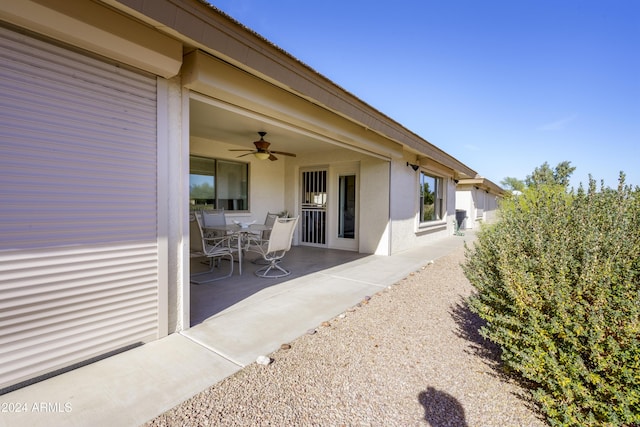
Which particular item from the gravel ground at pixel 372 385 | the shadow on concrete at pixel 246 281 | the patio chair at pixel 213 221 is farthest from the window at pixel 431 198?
the gravel ground at pixel 372 385

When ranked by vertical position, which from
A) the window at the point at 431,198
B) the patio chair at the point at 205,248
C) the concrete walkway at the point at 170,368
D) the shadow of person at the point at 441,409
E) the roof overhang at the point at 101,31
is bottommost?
the shadow of person at the point at 441,409

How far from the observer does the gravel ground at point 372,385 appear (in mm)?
1800

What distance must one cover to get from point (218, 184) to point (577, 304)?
22.9 feet

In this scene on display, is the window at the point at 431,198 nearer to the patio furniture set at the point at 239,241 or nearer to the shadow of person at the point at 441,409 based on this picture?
the patio furniture set at the point at 239,241

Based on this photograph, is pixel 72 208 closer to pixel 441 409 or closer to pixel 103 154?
pixel 103 154

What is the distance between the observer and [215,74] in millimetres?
2844

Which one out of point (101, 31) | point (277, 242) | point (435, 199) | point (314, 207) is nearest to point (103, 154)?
point (101, 31)

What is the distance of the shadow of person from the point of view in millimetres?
1774

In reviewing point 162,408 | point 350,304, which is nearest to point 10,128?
point 162,408

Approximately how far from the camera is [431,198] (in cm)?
1064

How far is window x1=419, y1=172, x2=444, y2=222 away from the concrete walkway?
6.52 m

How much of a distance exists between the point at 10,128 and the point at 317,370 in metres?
2.85

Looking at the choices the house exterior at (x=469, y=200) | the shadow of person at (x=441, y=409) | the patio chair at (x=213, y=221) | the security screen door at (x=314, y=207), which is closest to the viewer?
the shadow of person at (x=441, y=409)

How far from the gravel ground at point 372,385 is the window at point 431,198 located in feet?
22.9
